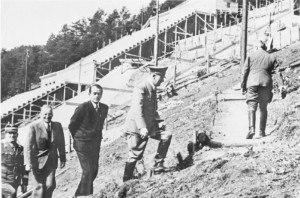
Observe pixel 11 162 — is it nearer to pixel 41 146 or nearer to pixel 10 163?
pixel 10 163

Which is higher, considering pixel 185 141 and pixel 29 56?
pixel 29 56

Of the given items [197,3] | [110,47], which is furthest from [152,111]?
[197,3]

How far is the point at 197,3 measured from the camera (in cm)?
4000

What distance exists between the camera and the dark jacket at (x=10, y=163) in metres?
7.96

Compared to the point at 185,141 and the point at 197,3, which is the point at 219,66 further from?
the point at 197,3

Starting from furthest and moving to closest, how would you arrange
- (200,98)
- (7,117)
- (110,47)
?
(110,47)
(7,117)
(200,98)

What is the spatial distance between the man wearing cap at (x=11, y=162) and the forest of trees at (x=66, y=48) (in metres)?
39.8

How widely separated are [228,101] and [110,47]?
23840 mm

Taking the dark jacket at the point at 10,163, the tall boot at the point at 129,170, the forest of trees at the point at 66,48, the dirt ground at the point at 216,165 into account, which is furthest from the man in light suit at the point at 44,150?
the forest of trees at the point at 66,48

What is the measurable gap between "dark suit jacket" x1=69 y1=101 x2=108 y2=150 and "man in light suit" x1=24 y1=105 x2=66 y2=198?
0.42m

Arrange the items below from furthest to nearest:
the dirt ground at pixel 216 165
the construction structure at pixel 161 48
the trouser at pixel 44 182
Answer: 1. the construction structure at pixel 161 48
2. the trouser at pixel 44 182
3. the dirt ground at pixel 216 165

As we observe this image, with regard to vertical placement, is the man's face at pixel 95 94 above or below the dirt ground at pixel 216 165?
above

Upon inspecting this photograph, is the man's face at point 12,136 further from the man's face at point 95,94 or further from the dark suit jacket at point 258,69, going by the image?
the dark suit jacket at point 258,69

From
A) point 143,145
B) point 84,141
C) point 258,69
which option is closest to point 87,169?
point 84,141
